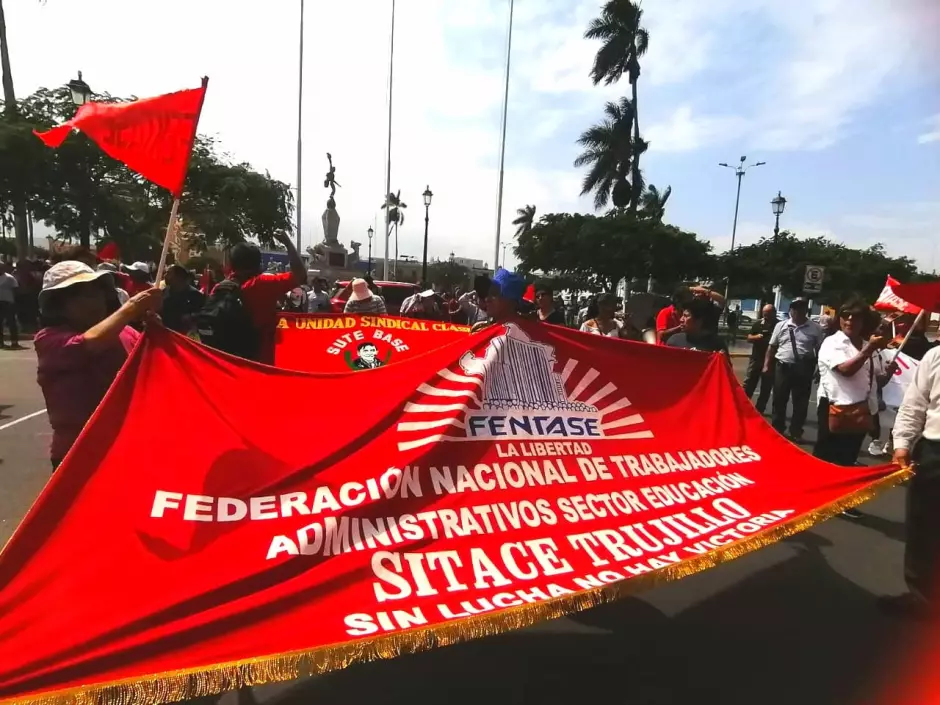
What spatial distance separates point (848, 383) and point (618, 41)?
3168 cm

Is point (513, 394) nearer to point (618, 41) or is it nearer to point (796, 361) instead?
point (796, 361)

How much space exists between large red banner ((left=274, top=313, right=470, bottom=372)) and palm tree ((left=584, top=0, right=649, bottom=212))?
30.7 meters

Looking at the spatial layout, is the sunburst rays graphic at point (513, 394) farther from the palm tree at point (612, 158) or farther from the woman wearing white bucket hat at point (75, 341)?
the palm tree at point (612, 158)

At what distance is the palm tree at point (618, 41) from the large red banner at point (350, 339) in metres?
30.7

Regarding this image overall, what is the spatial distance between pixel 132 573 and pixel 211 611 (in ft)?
0.99

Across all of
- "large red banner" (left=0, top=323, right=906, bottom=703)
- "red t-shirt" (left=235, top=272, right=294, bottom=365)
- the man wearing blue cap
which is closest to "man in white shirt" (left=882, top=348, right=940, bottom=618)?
"large red banner" (left=0, top=323, right=906, bottom=703)

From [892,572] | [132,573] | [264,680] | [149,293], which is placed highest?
[149,293]

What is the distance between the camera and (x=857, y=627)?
11.7 feet

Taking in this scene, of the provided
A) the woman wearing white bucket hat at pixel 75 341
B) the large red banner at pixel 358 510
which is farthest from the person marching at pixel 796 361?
the woman wearing white bucket hat at pixel 75 341

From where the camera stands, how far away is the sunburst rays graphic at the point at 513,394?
315 cm

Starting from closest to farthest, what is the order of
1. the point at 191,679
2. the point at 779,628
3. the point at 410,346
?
Answer: the point at 191,679 → the point at 779,628 → the point at 410,346

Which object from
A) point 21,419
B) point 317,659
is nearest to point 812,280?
point 21,419

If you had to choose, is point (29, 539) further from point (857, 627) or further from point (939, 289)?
point (939, 289)

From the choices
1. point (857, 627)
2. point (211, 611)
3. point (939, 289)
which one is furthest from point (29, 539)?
point (939, 289)
